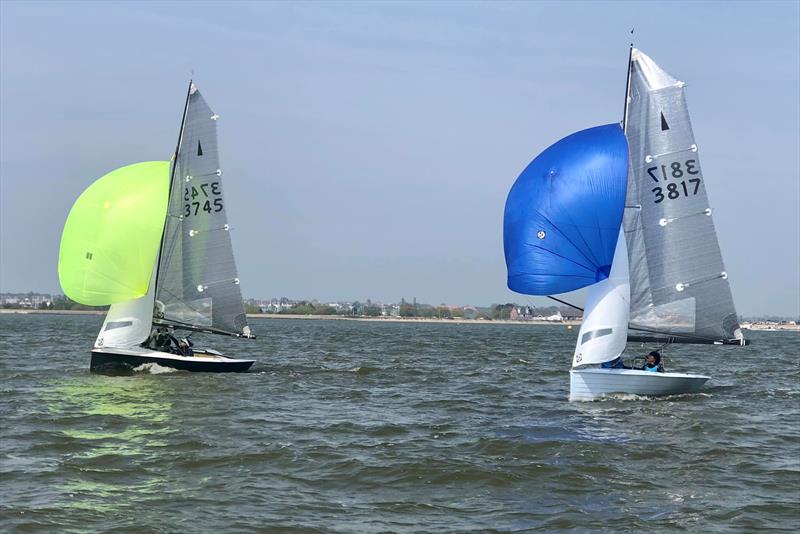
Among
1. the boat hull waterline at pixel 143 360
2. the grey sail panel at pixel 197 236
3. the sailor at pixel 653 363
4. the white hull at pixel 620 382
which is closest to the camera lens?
the white hull at pixel 620 382

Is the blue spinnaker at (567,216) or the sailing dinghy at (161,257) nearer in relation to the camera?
the blue spinnaker at (567,216)

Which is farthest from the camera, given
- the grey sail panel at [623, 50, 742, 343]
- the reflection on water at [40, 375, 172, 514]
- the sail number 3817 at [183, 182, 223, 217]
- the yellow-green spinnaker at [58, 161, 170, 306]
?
the sail number 3817 at [183, 182, 223, 217]

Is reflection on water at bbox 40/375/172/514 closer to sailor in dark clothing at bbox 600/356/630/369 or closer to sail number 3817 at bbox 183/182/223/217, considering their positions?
sail number 3817 at bbox 183/182/223/217

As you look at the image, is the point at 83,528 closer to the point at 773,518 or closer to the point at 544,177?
the point at 773,518

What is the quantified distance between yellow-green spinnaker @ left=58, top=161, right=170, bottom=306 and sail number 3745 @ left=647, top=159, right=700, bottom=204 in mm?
14388

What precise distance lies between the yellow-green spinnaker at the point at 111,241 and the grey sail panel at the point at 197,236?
1293 mm

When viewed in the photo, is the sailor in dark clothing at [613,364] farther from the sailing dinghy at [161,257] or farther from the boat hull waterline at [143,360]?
the boat hull waterline at [143,360]

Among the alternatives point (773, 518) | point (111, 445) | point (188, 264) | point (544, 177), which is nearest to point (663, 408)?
point (544, 177)

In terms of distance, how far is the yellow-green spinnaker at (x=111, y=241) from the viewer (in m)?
30.1

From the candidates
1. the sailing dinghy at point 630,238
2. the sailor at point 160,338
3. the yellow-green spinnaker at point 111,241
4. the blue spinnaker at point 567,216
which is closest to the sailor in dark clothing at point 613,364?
the sailing dinghy at point 630,238

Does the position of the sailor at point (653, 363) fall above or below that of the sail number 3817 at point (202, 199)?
below

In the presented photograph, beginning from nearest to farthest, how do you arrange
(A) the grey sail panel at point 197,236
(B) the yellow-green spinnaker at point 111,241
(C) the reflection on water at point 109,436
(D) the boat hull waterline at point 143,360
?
(C) the reflection on water at point 109,436
(D) the boat hull waterline at point 143,360
(B) the yellow-green spinnaker at point 111,241
(A) the grey sail panel at point 197,236

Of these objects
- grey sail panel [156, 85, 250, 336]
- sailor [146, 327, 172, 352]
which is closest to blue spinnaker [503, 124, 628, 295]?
grey sail panel [156, 85, 250, 336]

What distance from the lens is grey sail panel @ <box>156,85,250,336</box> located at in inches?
1275
